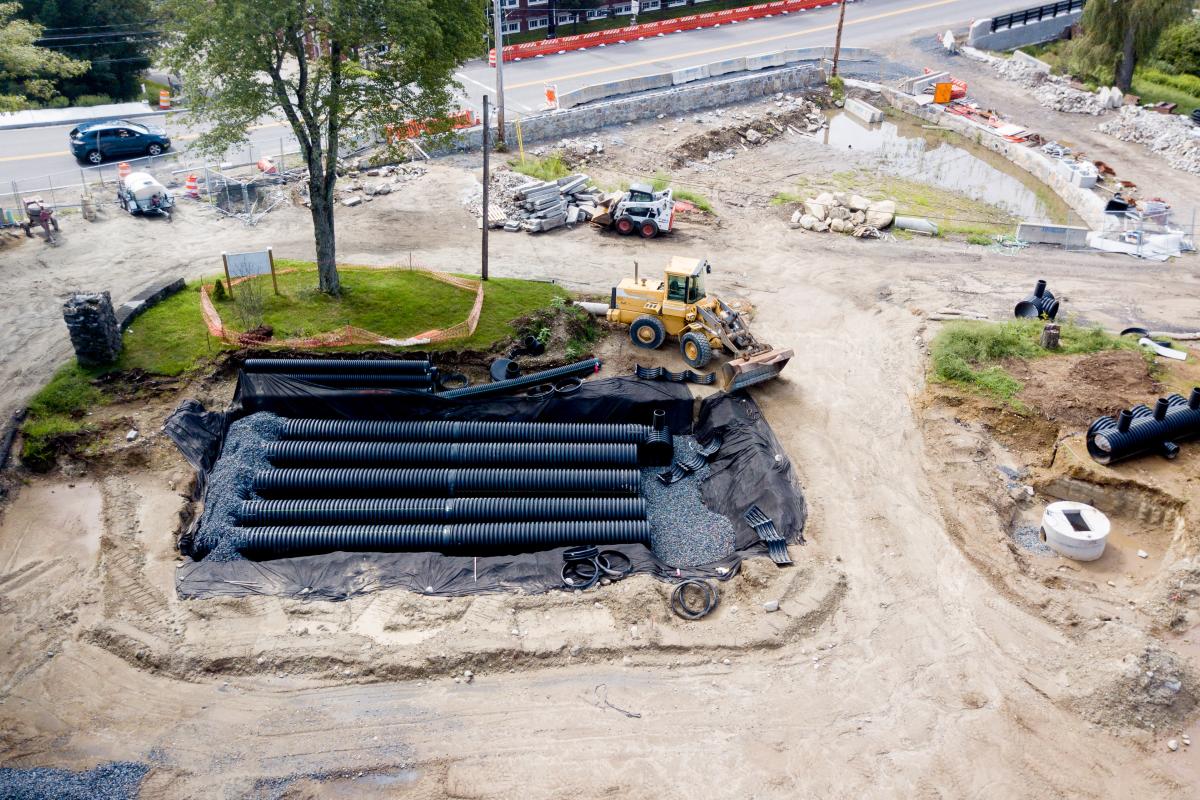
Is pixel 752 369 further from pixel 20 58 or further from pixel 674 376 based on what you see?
pixel 20 58

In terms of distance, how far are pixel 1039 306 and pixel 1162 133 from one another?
2059cm

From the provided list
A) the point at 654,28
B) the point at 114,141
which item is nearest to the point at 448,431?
the point at 114,141

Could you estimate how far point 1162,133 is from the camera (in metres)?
40.4

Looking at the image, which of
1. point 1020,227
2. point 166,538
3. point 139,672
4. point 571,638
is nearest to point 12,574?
point 166,538

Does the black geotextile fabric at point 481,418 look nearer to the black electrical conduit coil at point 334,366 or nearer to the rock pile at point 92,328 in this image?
the black electrical conduit coil at point 334,366

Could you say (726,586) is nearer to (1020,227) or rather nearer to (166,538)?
(166,538)

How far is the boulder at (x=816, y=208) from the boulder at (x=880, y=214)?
1.57 meters

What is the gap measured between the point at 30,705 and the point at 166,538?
414 centimetres

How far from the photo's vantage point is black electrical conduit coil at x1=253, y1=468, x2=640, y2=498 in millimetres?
19969

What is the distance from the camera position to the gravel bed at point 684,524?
19.0 m

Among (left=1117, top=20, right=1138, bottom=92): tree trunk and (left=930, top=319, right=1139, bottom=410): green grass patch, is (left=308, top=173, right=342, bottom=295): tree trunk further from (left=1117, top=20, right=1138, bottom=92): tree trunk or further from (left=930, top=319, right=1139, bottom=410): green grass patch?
(left=1117, top=20, right=1138, bottom=92): tree trunk

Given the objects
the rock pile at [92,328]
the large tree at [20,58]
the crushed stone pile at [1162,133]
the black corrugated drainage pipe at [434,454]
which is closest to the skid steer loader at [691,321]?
the black corrugated drainage pipe at [434,454]

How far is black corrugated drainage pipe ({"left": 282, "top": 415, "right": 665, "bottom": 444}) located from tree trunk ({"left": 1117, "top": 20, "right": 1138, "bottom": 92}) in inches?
1518

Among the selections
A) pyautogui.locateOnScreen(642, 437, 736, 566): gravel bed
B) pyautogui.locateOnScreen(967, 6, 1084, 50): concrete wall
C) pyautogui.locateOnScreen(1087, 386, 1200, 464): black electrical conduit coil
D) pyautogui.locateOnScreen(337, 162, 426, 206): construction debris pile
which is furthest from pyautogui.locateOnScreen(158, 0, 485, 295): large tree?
pyautogui.locateOnScreen(967, 6, 1084, 50): concrete wall
